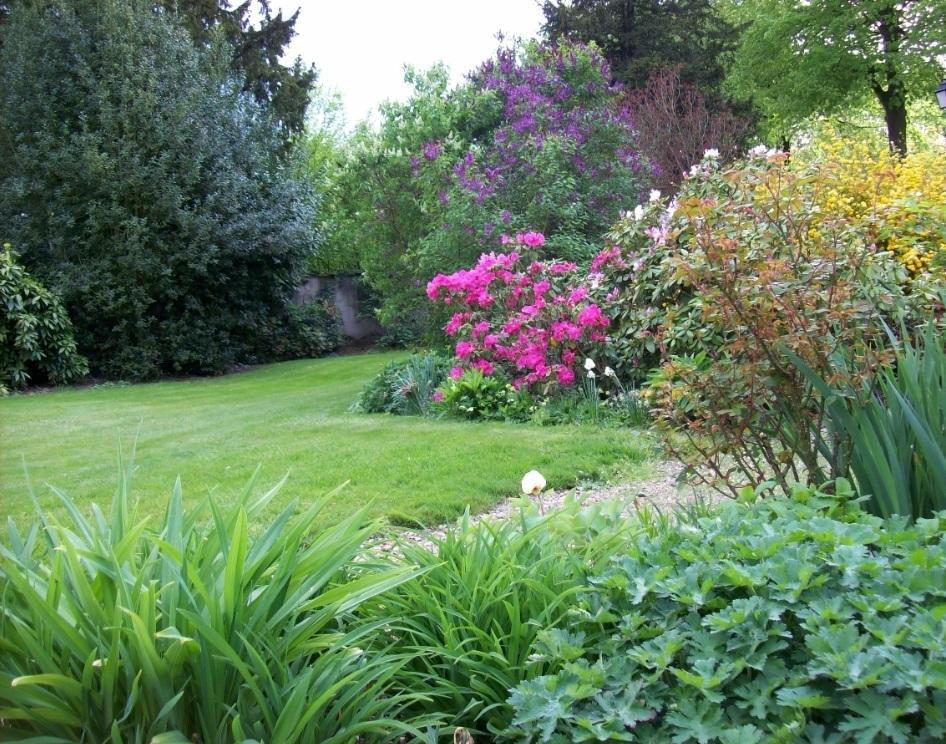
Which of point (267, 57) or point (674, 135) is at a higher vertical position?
point (267, 57)

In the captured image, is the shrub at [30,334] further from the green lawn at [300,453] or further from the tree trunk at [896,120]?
the tree trunk at [896,120]

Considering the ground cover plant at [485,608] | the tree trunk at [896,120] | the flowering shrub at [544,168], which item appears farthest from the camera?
the tree trunk at [896,120]

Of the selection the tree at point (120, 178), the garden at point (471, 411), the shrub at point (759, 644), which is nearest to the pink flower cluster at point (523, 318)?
the garden at point (471, 411)

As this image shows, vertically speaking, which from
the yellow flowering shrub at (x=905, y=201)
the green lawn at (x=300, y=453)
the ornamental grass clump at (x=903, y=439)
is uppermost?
the yellow flowering shrub at (x=905, y=201)

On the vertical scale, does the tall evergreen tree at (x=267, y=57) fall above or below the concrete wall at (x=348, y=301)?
above

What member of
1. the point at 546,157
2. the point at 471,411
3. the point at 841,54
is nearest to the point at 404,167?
the point at 546,157

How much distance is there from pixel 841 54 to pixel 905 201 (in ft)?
52.8

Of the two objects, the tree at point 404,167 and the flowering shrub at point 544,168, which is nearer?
the flowering shrub at point 544,168

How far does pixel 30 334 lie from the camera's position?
12.8 metres

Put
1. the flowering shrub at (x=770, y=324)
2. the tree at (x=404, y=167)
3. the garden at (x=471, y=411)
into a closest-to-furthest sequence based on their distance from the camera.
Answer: the garden at (x=471, y=411)
the flowering shrub at (x=770, y=324)
the tree at (x=404, y=167)

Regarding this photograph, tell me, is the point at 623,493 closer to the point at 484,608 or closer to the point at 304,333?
the point at 484,608

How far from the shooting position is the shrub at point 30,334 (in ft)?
42.1

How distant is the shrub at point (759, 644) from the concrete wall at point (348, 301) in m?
18.4

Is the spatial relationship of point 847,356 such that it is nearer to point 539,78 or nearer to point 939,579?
point 939,579
